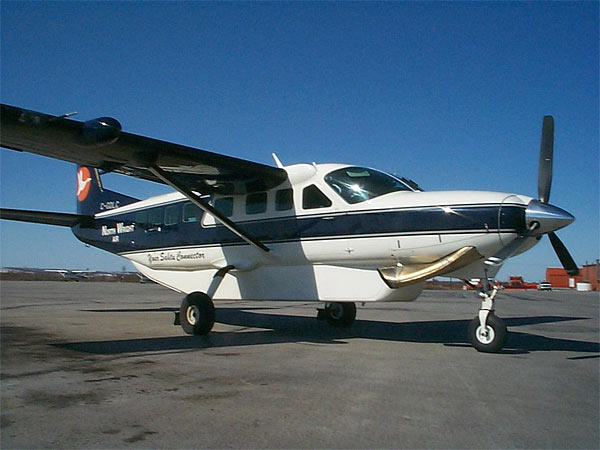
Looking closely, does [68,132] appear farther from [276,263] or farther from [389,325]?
[389,325]

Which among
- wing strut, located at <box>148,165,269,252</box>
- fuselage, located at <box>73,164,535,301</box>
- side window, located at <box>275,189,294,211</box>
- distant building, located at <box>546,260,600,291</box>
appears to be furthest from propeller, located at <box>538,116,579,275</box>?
distant building, located at <box>546,260,600,291</box>

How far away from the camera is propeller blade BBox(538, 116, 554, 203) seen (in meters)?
8.11

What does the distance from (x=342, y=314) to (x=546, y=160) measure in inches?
211

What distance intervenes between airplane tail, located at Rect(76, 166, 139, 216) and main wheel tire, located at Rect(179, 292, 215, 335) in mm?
5680

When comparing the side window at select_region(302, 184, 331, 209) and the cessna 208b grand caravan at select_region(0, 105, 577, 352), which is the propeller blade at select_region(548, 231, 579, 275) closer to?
the cessna 208b grand caravan at select_region(0, 105, 577, 352)

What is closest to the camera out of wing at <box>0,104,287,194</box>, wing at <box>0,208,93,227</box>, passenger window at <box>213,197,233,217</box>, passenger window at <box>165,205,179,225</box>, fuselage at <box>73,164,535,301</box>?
wing at <box>0,104,287,194</box>

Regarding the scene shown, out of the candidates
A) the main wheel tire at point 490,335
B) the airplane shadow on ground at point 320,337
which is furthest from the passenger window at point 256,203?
the main wheel tire at point 490,335

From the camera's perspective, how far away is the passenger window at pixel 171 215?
12.2m

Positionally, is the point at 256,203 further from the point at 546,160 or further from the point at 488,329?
the point at 546,160

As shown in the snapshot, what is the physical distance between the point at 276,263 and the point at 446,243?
3.61 m

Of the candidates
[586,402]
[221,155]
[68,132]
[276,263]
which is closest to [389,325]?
[276,263]

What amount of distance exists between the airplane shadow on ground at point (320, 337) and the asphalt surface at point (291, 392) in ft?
0.24

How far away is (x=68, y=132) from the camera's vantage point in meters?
7.35

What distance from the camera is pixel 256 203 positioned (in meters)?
10.6
